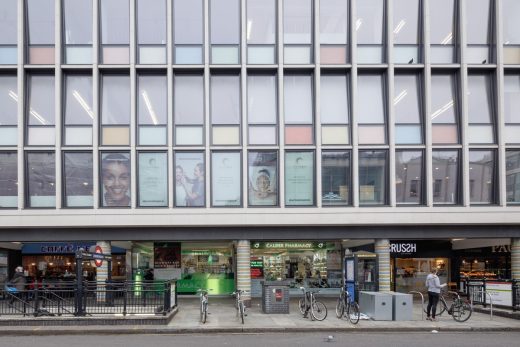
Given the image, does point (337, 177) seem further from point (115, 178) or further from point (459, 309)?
point (115, 178)

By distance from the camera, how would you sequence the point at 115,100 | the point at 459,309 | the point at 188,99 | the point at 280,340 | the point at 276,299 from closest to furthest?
the point at 280,340
the point at 459,309
the point at 276,299
the point at 115,100
the point at 188,99

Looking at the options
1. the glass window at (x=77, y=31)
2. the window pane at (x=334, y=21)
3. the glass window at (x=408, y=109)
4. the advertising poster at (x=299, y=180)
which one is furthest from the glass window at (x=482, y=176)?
the glass window at (x=77, y=31)

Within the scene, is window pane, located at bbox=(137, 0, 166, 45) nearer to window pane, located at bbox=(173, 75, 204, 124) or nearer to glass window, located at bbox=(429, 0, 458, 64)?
window pane, located at bbox=(173, 75, 204, 124)

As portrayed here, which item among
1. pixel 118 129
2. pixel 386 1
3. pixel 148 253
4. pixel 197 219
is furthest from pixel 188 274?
pixel 386 1

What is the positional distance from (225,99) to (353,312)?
11.3 metres

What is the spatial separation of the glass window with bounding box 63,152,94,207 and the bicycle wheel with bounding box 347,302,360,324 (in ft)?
40.0

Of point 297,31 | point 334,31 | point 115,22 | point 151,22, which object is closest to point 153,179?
point 151,22

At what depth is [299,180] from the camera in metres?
25.7

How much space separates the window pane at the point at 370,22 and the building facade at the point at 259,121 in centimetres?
6

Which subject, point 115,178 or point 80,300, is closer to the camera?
point 80,300

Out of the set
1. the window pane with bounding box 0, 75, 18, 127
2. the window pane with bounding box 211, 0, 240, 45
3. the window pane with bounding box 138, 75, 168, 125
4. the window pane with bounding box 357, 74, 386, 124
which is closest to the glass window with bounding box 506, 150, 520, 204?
the window pane with bounding box 357, 74, 386, 124

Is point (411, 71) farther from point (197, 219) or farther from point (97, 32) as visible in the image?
point (97, 32)

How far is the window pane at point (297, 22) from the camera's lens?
25844 mm

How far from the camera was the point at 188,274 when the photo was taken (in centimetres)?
3094
